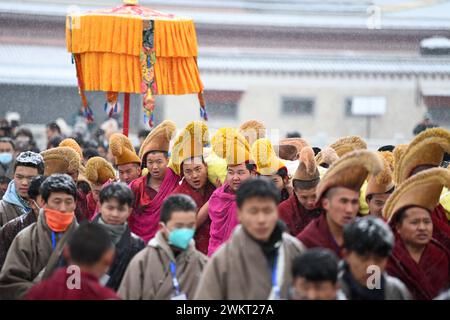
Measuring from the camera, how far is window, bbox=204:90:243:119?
20891mm

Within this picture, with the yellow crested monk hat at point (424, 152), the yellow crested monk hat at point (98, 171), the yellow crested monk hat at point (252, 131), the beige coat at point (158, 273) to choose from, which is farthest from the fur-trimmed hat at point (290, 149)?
the beige coat at point (158, 273)

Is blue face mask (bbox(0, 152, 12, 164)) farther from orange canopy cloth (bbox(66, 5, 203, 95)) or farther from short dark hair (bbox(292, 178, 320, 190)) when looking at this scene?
short dark hair (bbox(292, 178, 320, 190))

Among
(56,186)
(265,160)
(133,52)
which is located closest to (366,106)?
(133,52)

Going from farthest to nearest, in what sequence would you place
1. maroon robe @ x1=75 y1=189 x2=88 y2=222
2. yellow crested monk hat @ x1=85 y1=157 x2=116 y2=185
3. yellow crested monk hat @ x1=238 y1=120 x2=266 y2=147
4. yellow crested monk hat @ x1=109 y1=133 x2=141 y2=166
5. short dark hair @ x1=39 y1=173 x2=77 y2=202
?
1. yellow crested monk hat @ x1=238 y1=120 x2=266 y2=147
2. yellow crested monk hat @ x1=109 y1=133 x2=141 y2=166
3. yellow crested monk hat @ x1=85 y1=157 x2=116 y2=185
4. maroon robe @ x1=75 y1=189 x2=88 y2=222
5. short dark hair @ x1=39 y1=173 x2=77 y2=202

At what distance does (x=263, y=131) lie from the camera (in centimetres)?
780

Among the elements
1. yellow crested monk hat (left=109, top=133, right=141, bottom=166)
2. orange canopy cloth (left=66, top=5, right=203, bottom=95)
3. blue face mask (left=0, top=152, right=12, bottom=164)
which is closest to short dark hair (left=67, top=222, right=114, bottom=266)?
yellow crested monk hat (left=109, top=133, right=141, bottom=166)

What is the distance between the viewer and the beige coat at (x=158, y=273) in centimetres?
480

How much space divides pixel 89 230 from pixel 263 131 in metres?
3.51

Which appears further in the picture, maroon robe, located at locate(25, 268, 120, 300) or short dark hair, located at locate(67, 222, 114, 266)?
short dark hair, located at locate(67, 222, 114, 266)

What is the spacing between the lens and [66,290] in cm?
430

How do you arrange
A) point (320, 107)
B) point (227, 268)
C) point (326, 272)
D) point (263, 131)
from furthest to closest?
point (320, 107) → point (263, 131) → point (227, 268) → point (326, 272)

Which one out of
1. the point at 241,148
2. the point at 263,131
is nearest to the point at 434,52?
the point at 263,131

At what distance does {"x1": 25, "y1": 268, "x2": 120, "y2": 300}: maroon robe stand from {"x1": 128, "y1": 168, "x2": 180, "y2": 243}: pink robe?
2.28 metres

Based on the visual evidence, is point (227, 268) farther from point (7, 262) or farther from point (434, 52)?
point (434, 52)
